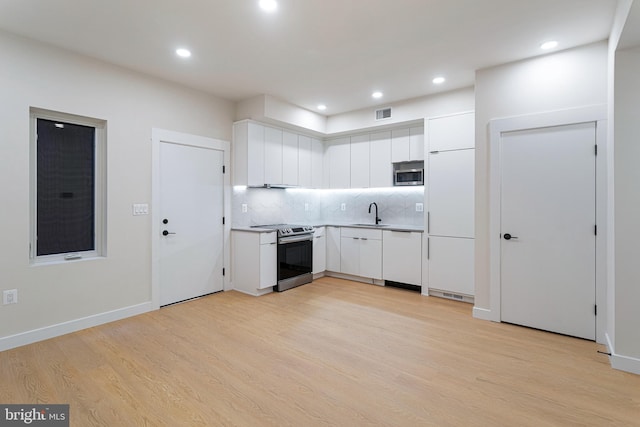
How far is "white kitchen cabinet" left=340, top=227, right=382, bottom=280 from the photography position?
5074 mm

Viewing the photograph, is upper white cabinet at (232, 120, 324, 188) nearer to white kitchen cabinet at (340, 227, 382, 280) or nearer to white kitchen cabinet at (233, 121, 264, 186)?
white kitchen cabinet at (233, 121, 264, 186)

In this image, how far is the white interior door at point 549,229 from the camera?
306 cm

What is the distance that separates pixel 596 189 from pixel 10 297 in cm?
548

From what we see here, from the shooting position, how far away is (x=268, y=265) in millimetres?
4582

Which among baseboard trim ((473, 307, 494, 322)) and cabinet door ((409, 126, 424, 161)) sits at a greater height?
cabinet door ((409, 126, 424, 161))

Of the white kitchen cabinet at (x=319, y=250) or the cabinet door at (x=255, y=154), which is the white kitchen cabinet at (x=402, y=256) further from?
the cabinet door at (x=255, y=154)

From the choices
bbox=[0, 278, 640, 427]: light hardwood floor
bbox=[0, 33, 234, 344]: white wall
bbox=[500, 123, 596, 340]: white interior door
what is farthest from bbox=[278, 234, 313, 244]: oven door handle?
bbox=[500, 123, 596, 340]: white interior door

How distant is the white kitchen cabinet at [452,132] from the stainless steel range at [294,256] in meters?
2.31

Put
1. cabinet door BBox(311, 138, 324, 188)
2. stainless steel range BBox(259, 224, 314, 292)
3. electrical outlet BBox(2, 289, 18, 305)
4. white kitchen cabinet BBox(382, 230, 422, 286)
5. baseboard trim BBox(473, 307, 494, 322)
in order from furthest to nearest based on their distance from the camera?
cabinet door BBox(311, 138, 324, 188)
stainless steel range BBox(259, 224, 314, 292)
white kitchen cabinet BBox(382, 230, 422, 286)
baseboard trim BBox(473, 307, 494, 322)
electrical outlet BBox(2, 289, 18, 305)

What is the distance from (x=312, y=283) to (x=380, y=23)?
3817mm

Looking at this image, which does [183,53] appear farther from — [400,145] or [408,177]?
[408,177]

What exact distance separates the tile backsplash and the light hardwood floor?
6.15 feet

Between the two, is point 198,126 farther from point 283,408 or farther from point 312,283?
point 283,408


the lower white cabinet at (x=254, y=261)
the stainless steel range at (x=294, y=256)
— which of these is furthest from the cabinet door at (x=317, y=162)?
the lower white cabinet at (x=254, y=261)
